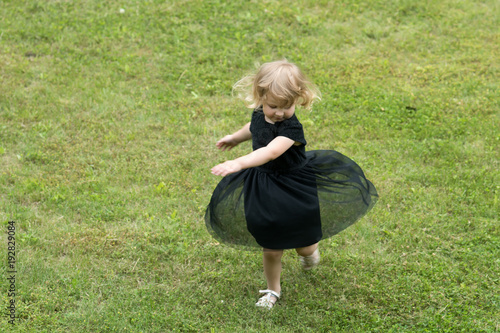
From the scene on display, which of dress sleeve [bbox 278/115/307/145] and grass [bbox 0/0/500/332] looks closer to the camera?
dress sleeve [bbox 278/115/307/145]

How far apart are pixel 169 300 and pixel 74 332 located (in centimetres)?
69

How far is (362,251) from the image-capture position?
4.75m

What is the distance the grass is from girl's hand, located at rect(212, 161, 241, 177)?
4.23ft

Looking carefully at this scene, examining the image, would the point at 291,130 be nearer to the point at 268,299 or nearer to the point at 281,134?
the point at 281,134

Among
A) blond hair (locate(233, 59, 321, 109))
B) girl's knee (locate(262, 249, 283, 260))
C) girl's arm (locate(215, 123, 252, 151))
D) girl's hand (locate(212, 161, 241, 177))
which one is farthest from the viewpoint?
girl's arm (locate(215, 123, 252, 151))

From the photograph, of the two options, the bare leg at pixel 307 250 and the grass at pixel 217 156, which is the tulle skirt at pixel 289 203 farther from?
the grass at pixel 217 156

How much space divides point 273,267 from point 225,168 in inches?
43.9

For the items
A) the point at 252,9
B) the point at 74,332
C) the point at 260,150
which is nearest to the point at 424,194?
the point at 260,150

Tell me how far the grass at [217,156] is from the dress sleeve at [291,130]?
129 centimetres

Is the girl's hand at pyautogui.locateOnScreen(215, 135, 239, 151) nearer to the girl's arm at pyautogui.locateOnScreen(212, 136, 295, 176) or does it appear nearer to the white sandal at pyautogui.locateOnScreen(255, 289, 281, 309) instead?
the girl's arm at pyautogui.locateOnScreen(212, 136, 295, 176)

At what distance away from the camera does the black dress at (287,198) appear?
380 cm

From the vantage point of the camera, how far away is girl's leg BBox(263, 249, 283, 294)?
399 cm

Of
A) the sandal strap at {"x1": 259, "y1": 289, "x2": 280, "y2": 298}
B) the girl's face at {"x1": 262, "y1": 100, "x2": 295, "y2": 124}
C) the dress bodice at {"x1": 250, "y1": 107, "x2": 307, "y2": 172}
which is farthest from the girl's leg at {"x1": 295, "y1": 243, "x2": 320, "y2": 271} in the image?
the girl's face at {"x1": 262, "y1": 100, "x2": 295, "y2": 124}

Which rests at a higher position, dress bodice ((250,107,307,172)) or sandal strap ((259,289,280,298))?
dress bodice ((250,107,307,172))
